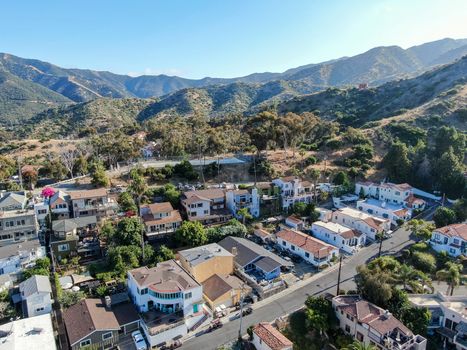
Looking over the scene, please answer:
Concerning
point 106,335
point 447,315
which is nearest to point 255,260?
point 106,335

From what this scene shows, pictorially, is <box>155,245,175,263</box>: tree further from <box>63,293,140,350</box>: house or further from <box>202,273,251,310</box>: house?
<box>63,293,140,350</box>: house

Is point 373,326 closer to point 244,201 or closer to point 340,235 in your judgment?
point 340,235

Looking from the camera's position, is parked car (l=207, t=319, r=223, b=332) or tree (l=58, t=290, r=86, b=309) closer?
parked car (l=207, t=319, r=223, b=332)

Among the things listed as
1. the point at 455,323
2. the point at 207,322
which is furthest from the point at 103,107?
the point at 455,323

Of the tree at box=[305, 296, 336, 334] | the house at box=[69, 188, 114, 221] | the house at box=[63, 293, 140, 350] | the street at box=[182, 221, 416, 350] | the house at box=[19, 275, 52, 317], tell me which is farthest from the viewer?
the house at box=[69, 188, 114, 221]

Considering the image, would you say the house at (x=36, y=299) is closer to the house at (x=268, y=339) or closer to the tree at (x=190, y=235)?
the tree at (x=190, y=235)

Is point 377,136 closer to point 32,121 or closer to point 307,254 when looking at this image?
point 307,254

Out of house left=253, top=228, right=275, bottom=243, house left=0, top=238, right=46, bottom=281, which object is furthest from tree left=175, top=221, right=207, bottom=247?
house left=0, top=238, right=46, bottom=281
